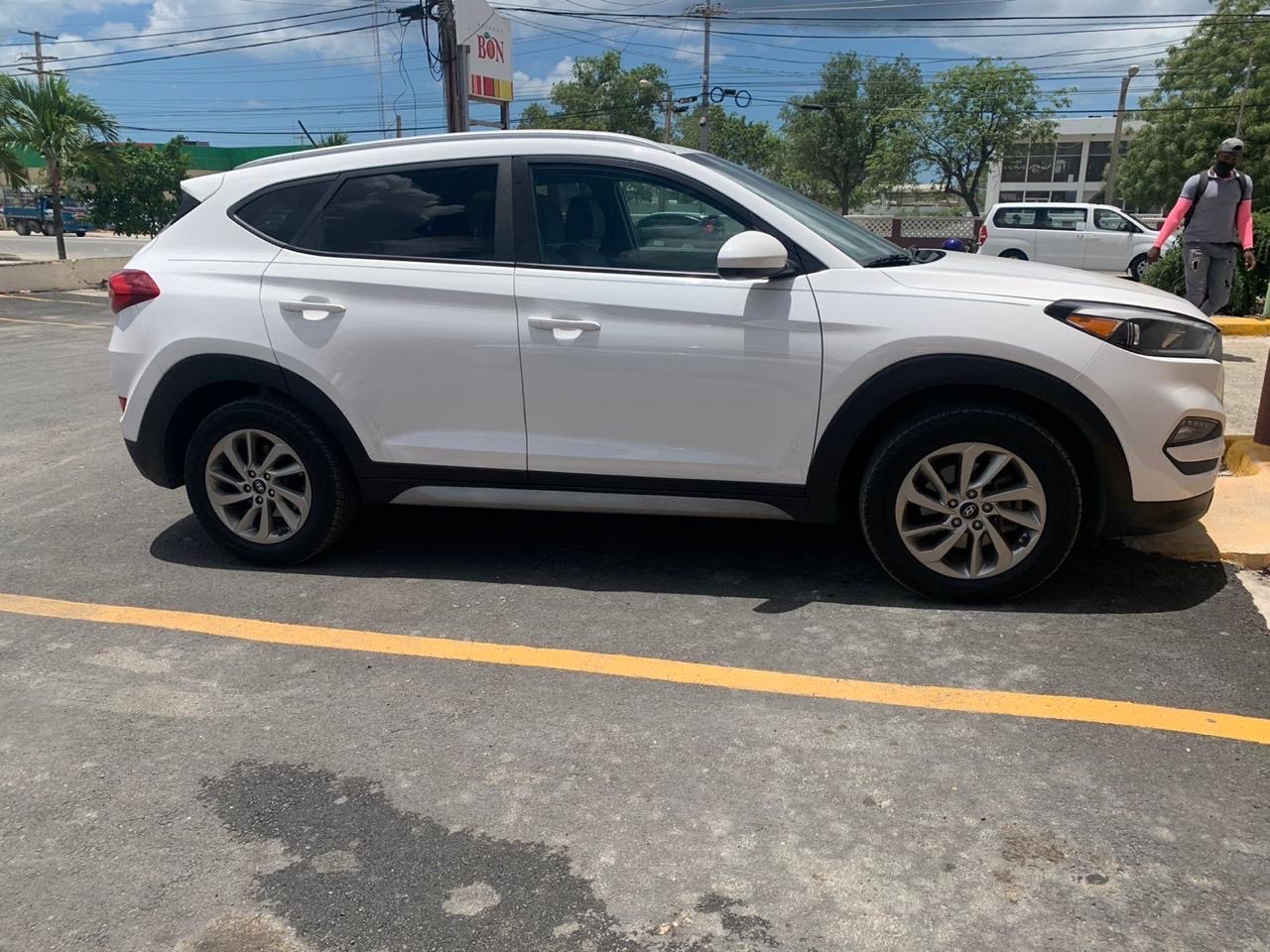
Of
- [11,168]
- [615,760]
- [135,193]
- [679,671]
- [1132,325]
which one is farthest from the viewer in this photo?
[135,193]

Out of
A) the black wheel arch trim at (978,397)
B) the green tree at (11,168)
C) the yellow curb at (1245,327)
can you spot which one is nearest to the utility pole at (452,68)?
the green tree at (11,168)

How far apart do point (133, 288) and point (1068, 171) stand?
82.5 metres

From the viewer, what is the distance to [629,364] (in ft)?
12.3

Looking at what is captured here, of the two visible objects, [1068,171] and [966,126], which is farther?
[1068,171]

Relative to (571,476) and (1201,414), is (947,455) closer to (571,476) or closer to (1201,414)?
(1201,414)

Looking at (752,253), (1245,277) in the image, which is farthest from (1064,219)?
(752,253)

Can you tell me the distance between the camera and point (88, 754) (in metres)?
2.92

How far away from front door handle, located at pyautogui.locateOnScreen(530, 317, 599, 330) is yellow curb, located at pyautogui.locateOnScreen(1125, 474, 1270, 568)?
95.8 inches

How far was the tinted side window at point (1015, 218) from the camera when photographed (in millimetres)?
21984

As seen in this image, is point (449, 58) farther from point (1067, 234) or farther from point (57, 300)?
point (1067, 234)

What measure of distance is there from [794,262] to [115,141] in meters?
21.6

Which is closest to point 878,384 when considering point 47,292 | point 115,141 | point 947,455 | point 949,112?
point 947,455

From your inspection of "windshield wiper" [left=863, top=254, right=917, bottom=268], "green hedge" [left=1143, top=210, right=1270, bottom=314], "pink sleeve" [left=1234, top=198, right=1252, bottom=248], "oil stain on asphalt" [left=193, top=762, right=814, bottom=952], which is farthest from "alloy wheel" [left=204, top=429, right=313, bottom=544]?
"green hedge" [left=1143, top=210, right=1270, bottom=314]

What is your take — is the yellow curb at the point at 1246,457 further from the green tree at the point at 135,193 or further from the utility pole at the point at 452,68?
the green tree at the point at 135,193
